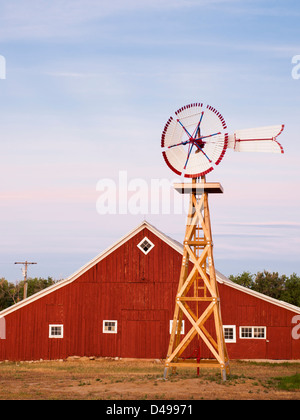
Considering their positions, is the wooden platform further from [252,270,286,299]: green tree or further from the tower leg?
[252,270,286,299]: green tree

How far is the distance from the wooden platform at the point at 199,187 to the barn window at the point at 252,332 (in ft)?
45.4

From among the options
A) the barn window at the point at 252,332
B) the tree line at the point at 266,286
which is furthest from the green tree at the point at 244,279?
the barn window at the point at 252,332

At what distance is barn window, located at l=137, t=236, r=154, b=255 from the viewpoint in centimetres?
4034

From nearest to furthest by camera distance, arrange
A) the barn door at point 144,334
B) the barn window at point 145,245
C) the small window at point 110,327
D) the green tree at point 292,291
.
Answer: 1. the barn door at point 144,334
2. the small window at point 110,327
3. the barn window at point 145,245
4. the green tree at point 292,291

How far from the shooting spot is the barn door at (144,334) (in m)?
39.4

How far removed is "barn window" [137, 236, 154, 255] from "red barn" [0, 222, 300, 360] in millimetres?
68

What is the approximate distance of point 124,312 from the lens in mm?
40094

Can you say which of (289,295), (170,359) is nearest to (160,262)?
(170,359)

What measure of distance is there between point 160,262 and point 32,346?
1051 centimetres

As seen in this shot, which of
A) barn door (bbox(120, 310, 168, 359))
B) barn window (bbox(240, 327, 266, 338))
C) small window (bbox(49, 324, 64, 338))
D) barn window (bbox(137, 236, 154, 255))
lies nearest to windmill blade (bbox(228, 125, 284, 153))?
barn window (bbox(137, 236, 154, 255))

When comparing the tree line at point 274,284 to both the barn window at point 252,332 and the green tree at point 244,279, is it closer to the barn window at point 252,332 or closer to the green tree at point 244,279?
the green tree at point 244,279

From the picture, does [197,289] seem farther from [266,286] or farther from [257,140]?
[266,286]

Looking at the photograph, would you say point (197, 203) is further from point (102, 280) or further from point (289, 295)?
point (289, 295)

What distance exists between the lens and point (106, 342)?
39844 millimetres
